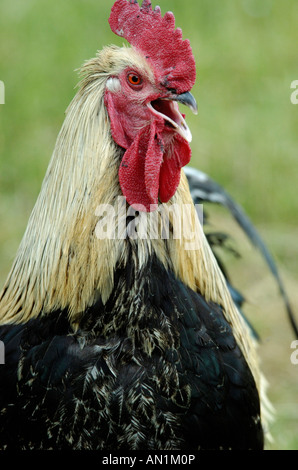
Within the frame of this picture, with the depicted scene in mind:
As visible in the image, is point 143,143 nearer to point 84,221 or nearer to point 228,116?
point 84,221

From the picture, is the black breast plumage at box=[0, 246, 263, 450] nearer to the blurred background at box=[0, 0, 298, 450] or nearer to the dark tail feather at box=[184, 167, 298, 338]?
the dark tail feather at box=[184, 167, 298, 338]

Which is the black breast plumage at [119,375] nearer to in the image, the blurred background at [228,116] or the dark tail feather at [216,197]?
the dark tail feather at [216,197]

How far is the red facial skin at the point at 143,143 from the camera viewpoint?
2287 mm

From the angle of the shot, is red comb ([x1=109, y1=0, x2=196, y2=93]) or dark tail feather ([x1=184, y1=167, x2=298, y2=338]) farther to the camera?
dark tail feather ([x1=184, y1=167, x2=298, y2=338])

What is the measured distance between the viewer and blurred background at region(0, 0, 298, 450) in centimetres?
485

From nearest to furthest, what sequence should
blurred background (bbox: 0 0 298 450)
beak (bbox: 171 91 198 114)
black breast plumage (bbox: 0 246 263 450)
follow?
beak (bbox: 171 91 198 114)
black breast plumage (bbox: 0 246 263 450)
blurred background (bbox: 0 0 298 450)

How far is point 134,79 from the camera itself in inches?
91.5

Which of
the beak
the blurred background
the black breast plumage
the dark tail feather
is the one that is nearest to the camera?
the beak

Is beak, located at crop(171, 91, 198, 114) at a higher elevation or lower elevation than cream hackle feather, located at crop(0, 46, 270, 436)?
higher

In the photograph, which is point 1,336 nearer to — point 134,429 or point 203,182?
point 134,429

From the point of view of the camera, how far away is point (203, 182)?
3.63m

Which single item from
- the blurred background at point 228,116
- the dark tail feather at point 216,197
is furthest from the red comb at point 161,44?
the blurred background at point 228,116

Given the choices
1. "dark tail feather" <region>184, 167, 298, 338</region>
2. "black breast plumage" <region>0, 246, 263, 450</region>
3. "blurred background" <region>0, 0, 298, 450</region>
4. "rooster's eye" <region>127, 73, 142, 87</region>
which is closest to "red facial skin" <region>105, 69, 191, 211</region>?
"rooster's eye" <region>127, 73, 142, 87</region>

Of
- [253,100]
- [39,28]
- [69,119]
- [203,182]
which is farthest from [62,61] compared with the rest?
[69,119]
